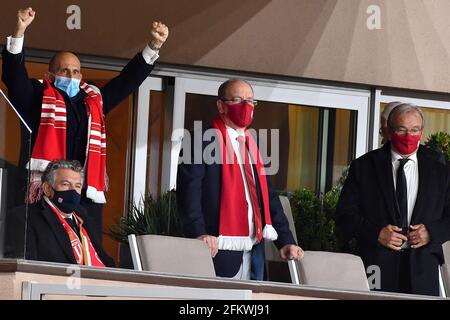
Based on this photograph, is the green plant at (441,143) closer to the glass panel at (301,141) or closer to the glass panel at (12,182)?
the glass panel at (301,141)

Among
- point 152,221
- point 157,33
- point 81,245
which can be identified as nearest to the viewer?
point 81,245

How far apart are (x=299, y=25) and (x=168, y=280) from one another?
467cm

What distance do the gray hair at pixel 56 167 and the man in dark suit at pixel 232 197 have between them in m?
0.47

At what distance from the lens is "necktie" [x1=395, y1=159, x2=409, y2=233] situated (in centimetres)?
696

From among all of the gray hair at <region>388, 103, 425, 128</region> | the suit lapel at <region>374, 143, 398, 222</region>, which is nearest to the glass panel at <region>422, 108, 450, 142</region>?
the gray hair at <region>388, 103, 425, 128</region>

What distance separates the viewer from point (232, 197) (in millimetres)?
6664

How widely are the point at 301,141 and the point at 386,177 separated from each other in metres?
2.78

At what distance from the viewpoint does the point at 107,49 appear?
9.12 meters

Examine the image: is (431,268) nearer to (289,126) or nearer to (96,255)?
(96,255)

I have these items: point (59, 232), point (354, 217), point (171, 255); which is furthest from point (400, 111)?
point (59, 232)

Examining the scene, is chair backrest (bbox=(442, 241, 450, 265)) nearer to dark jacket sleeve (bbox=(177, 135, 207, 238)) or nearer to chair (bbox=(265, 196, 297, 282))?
chair (bbox=(265, 196, 297, 282))

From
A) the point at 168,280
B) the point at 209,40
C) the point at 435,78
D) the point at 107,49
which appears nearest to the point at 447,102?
the point at 435,78

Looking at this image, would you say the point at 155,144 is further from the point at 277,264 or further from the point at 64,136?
the point at 64,136

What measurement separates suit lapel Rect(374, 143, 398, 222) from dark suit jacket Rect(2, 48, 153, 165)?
4.09 ft
